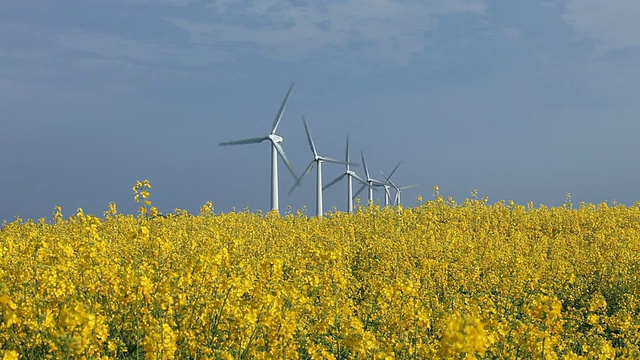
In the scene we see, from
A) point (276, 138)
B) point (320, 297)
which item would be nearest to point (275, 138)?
point (276, 138)

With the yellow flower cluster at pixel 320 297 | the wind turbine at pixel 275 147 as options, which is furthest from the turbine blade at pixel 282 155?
the yellow flower cluster at pixel 320 297

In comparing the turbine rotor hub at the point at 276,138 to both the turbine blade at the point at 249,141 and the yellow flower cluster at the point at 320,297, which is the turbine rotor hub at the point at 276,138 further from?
the yellow flower cluster at the point at 320,297

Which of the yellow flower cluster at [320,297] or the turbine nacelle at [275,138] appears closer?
the yellow flower cluster at [320,297]

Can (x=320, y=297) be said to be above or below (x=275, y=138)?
below

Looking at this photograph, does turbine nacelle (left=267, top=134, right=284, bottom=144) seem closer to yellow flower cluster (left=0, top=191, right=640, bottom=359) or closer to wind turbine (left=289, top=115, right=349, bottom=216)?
wind turbine (left=289, top=115, right=349, bottom=216)

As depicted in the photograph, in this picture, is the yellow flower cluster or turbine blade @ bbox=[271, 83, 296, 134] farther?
turbine blade @ bbox=[271, 83, 296, 134]

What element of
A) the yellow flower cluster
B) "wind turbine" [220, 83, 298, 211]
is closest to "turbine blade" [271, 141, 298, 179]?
"wind turbine" [220, 83, 298, 211]

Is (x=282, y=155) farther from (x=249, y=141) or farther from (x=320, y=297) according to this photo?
(x=320, y=297)

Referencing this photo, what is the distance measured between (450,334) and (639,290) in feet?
29.6

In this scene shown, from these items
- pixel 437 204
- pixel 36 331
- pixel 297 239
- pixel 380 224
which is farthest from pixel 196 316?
pixel 437 204

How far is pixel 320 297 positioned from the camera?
8000mm

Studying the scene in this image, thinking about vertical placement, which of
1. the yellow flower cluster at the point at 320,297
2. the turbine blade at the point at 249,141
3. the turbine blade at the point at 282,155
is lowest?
the yellow flower cluster at the point at 320,297

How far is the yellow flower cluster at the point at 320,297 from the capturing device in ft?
17.3

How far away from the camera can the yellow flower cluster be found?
5.29 meters
